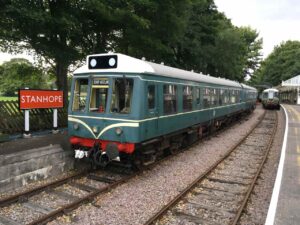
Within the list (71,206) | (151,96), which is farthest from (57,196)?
(151,96)

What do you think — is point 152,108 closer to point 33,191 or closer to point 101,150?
point 101,150

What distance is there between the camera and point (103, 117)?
8891mm

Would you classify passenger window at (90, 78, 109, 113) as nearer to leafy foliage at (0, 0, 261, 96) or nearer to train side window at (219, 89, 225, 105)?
leafy foliage at (0, 0, 261, 96)

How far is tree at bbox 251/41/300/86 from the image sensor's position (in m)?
81.3

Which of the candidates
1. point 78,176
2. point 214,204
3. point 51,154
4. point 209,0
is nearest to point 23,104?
point 51,154

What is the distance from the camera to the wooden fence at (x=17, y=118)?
11.8 m

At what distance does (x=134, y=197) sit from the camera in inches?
301

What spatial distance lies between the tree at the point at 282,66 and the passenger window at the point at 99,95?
72.7 m

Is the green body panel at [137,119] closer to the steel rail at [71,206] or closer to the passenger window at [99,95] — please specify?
Answer: the passenger window at [99,95]

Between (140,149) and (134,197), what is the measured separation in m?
1.76

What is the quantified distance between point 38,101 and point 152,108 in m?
5.05

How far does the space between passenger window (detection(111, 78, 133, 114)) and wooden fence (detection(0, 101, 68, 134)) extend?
16.8 ft

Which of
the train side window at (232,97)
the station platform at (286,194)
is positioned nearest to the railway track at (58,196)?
the station platform at (286,194)

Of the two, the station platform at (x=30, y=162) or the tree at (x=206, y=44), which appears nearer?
the station platform at (x=30, y=162)
